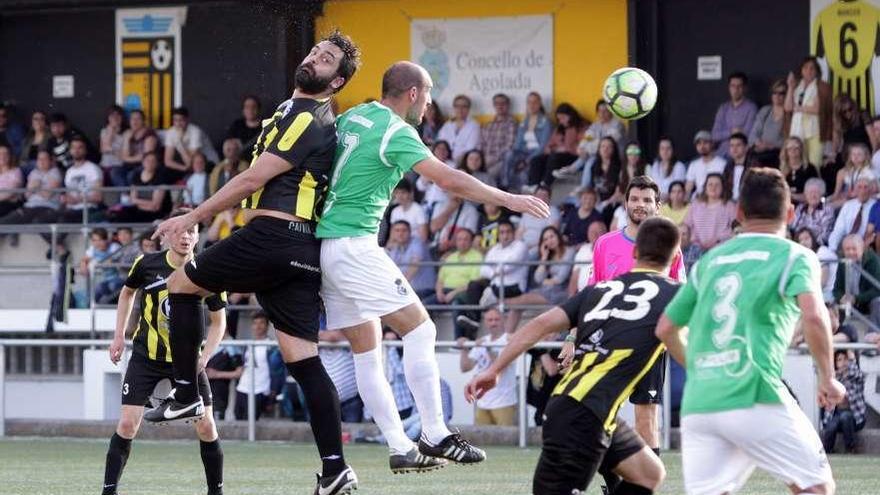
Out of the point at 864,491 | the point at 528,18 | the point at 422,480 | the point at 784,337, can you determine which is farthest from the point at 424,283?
the point at 784,337

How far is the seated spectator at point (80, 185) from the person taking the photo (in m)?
22.3

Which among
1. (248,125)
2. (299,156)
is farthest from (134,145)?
(299,156)

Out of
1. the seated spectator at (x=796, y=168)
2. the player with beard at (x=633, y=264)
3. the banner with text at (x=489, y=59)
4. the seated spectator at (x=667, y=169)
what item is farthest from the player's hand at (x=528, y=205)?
the banner with text at (x=489, y=59)

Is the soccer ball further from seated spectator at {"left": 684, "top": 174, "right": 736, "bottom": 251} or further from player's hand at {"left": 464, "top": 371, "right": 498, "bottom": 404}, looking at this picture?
seated spectator at {"left": 684, "top": 174, "right": 736, "bottom": 251}

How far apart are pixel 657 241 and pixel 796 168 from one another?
10.7 m

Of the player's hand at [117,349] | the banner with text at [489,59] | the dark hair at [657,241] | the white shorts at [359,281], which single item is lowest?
the player's hand at [117,349]

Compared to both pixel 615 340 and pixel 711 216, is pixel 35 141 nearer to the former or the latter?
pixel 711 216

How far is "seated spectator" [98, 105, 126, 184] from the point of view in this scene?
23.4 metres

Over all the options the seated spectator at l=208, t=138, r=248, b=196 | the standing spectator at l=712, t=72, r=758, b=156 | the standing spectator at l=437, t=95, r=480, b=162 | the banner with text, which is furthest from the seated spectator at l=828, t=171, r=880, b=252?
the seated spectator at l=208, t=138, r=248, b=196

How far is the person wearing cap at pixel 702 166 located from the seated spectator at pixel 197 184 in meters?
6.17

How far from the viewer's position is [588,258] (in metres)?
18.4

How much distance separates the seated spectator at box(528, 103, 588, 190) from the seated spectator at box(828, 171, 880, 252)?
3955mm

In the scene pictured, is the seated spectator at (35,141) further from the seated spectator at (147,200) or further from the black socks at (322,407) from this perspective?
the black socks at (322,407)

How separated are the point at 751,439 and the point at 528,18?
16244 mm
